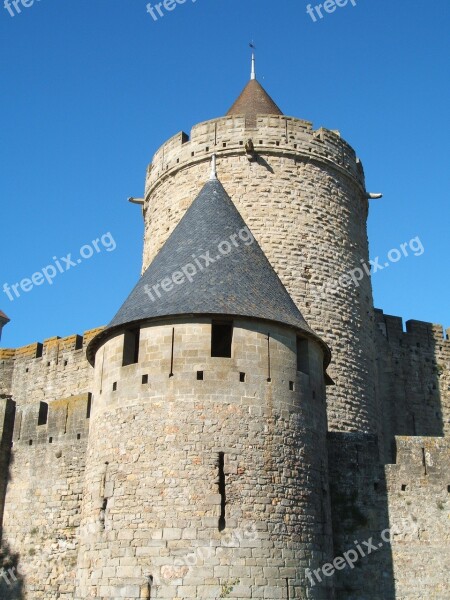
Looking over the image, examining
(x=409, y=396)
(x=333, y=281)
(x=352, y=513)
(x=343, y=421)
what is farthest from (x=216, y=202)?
(x=409, y=396)

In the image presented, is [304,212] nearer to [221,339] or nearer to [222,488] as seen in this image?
[221,339]

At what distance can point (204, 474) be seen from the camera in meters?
9.98

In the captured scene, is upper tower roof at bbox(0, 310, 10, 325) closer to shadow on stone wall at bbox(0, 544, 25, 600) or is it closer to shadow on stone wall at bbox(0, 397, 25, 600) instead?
shadow on stone wall at bbox(0, 397, 25, 600)

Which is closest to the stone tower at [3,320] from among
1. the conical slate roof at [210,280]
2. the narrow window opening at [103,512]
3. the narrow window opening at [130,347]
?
the conical slate roof at [210,280]

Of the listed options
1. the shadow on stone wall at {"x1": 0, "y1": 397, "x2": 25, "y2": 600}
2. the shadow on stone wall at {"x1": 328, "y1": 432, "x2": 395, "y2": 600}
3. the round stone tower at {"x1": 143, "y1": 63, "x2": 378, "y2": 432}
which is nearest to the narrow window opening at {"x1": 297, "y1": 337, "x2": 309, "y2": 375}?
the shadow on stone wall at {"x1": 328, "y1": 432, "x2": 395, "y2": 600}

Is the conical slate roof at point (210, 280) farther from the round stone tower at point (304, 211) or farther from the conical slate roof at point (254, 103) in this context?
the conical slate roof at point (254, 103)

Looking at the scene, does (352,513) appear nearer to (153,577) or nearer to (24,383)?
(153,577)

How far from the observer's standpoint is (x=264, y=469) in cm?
1022

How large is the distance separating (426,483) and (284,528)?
3.30m

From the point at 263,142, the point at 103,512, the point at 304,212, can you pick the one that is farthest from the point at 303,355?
the point at 263,142

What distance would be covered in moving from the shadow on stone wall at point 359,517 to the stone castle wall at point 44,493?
15.0ft

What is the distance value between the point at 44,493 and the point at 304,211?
25.6 ft

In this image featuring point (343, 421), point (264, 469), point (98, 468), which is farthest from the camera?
point (343, 421)

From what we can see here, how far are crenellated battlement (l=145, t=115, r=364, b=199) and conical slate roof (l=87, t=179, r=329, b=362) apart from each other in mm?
3474
